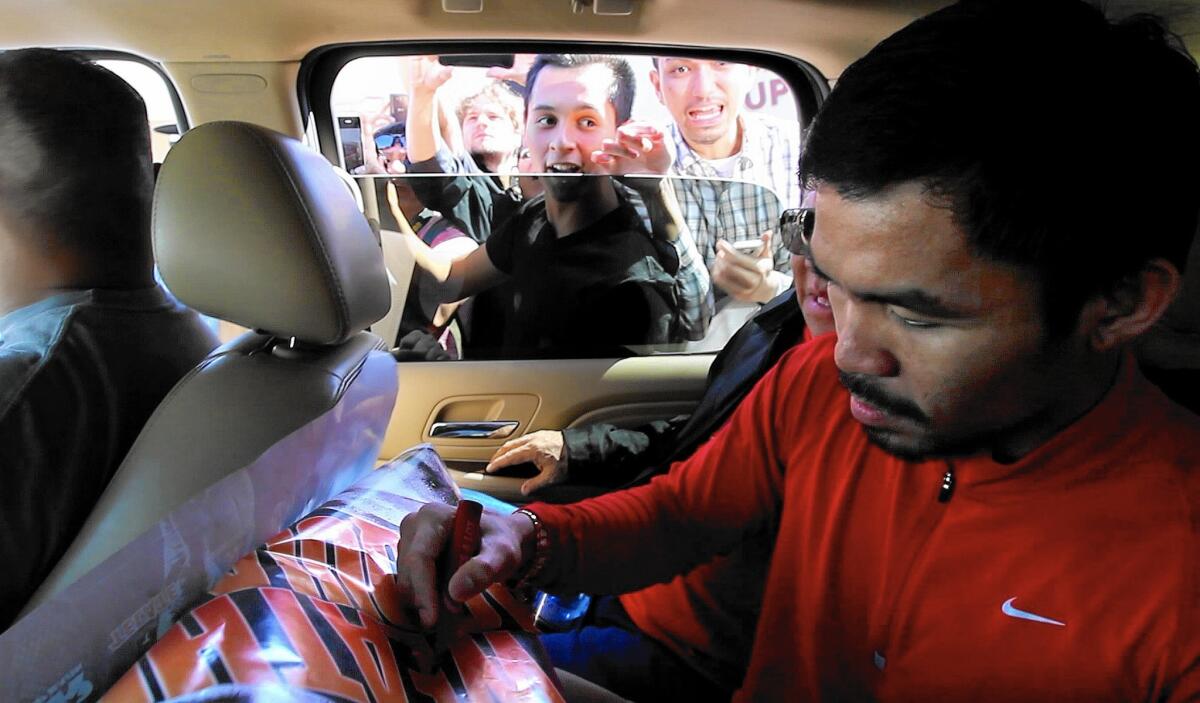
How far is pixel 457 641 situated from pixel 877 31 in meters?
1.56

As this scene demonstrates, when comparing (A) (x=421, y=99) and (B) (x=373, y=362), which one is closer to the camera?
(B) (x=373, y=362)

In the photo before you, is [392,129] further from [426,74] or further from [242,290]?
[242,290]

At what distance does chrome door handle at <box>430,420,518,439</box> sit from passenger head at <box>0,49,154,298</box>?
117 centimetres

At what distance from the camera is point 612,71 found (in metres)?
2.29

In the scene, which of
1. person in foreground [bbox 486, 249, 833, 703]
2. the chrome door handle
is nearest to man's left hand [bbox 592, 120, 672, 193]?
the chrome door handle

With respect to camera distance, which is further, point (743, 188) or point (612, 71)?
point (743, 188)

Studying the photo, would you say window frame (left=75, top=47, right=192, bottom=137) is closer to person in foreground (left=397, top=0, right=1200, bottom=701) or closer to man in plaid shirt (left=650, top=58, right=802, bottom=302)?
man in plaid shirt (left=650, top=58, right=802, bottom=302)

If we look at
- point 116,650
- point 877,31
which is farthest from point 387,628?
point 877,31

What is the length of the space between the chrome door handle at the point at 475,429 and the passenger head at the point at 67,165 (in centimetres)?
117

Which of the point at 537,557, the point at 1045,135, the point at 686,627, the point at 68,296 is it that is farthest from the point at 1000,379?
the point at 68,296

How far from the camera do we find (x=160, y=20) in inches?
70.1

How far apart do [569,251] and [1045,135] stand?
1.76 metres

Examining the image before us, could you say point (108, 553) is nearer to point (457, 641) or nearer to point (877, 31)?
point (457, 641)

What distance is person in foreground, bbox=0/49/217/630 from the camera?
1.00 metres
